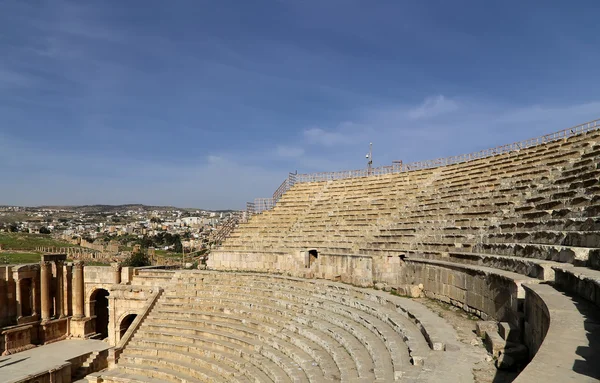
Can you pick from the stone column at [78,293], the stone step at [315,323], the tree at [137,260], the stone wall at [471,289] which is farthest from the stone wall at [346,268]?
the tree at [137,260]

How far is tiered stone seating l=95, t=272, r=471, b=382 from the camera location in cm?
791

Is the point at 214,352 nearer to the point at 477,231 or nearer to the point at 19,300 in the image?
the point at 477,231

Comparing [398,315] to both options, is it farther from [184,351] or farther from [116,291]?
[116,291]

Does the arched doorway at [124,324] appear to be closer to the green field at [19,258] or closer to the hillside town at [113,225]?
the green field at [19,258]

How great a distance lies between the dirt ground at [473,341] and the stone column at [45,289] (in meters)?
19.0

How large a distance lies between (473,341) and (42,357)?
18.7m

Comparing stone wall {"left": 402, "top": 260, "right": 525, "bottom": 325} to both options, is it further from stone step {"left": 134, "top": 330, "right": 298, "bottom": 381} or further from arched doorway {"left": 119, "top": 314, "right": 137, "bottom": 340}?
arched doorway {"left": 119, "top": 314, "right": 137, "bottom": 340}

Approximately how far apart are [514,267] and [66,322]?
863 inches

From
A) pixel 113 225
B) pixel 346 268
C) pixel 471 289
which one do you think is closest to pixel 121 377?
pixel 346 268

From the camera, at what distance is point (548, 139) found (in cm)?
1717

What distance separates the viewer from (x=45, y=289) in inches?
870

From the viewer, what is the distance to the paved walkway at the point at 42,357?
16.5 meters

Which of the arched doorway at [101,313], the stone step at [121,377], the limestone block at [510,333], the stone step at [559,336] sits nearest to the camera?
the stone step at [559,336]

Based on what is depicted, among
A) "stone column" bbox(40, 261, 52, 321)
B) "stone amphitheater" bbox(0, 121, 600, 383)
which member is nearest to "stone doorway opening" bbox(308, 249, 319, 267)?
"stone amphitheater" bbox(0, 121, 600, 383)
